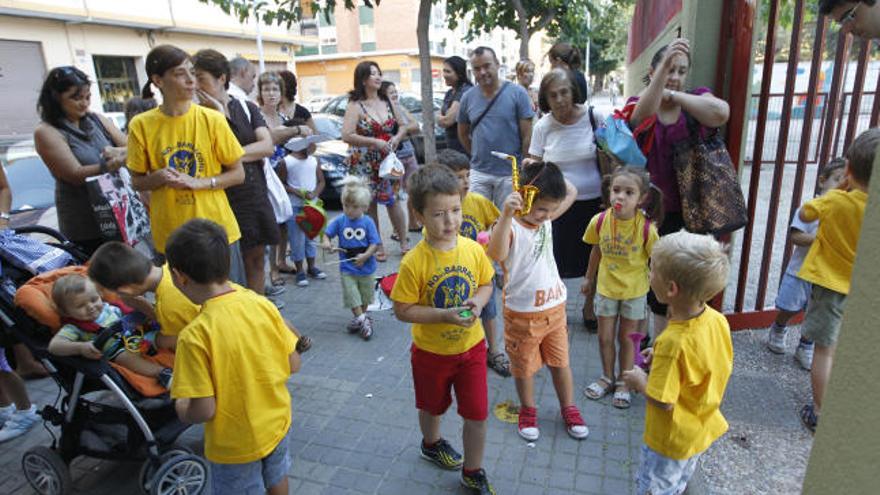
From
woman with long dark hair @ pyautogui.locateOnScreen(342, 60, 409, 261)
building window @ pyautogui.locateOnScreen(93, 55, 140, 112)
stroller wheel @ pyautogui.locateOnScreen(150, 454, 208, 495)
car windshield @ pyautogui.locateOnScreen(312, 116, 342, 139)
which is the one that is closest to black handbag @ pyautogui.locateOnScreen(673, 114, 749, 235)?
stroller wheel @ pyautogui.locateOnScreen(150, 454, 208, 495)

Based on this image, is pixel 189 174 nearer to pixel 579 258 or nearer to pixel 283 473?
pixel 283 473

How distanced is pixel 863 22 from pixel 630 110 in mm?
1244

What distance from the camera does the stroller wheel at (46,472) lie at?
8.79ft

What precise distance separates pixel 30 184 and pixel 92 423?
5.45m

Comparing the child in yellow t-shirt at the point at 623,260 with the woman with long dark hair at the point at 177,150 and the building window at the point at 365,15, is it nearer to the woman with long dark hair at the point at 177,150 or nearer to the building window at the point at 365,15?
the woman with long dark hair at the point at 177,150

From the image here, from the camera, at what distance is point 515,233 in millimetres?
2844

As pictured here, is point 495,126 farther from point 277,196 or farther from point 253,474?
point 253,474

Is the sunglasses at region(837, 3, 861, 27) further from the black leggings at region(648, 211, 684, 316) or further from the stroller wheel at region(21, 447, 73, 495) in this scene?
the stroller wheel at region(21, 447, 73, 495)

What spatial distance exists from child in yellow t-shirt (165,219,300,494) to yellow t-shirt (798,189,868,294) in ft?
8.83

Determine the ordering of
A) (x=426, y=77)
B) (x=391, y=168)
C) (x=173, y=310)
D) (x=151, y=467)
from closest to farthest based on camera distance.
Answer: (x=173, y=310) < (x=151, y=467) < (x=391, y=168) < (x=426, y=77)

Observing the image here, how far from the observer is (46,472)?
2715mm

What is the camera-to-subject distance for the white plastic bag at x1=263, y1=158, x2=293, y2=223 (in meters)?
4.81

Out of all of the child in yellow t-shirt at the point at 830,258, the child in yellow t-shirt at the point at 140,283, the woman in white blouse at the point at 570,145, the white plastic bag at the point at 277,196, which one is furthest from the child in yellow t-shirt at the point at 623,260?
the white plastic bag at the point at 277,196

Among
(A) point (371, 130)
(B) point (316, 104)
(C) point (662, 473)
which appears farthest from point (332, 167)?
(B) point (316, 104)
